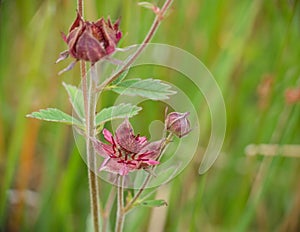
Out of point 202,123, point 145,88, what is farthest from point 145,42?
point 202,123

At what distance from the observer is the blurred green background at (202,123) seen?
1837 mm

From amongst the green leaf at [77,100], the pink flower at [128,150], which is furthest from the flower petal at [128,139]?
the green leaf at [77,100]

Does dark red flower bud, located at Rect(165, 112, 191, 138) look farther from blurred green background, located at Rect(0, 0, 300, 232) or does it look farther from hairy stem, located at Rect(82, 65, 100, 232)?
blurred green background, located at Rect(0, 0, 300, 232)

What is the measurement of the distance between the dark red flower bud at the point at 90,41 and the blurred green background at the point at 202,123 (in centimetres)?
72

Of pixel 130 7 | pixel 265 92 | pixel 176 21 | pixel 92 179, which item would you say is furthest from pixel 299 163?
pixel 92 179

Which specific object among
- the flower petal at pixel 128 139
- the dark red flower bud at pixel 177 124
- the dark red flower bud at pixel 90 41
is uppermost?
the dark red flower bud at pixel 90 41

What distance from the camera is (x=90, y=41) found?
0.97 m

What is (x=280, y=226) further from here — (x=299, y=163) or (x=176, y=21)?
(x=176, y=21)

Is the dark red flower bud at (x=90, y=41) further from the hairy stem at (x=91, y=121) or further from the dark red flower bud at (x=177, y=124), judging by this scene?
the dark red flower bud at (x=177, y=124)

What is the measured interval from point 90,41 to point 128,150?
215 mm

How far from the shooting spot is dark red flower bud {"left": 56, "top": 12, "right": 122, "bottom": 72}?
0.97 metres

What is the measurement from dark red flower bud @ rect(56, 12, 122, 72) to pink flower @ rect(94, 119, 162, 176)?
14cm

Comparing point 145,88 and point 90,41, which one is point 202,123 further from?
point 90,41

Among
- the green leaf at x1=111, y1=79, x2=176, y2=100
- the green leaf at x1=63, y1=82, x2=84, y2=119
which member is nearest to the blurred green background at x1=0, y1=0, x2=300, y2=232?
the green leaf at x1=63, y1=82, x2=84, y2=119
